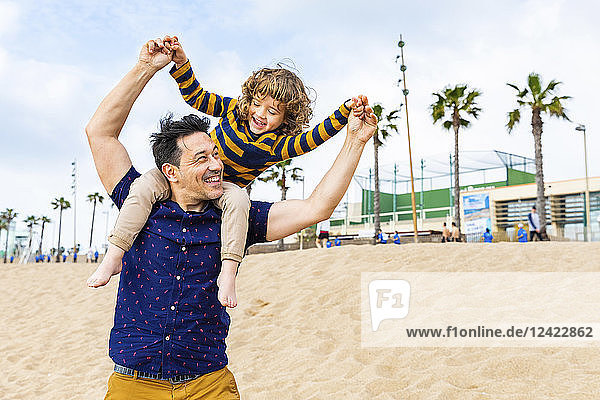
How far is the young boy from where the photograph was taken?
7.53 feet

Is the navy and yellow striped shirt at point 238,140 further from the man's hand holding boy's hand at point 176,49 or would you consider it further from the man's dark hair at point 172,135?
the man's dark hair at point 172,135

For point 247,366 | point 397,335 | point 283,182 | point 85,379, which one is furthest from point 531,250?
point 283,182

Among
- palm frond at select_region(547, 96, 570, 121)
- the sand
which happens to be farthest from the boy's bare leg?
palm frond at select_region(547, 96, 570, 121)

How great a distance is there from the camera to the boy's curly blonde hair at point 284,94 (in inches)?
113

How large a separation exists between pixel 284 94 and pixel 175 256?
3.56 ft

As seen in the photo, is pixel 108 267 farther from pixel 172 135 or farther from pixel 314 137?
pixel 314 137

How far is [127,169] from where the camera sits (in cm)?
241

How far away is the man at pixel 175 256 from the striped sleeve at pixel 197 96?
1.67 ft

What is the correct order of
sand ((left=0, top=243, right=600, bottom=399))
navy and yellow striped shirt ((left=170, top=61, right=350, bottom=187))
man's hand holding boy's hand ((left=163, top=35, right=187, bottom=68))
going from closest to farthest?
man's hand holding boy's hand ((left=163, top=35, right=187, bottom=68))
navy and yellow striped shirt ((left=170, top=61, right=350, bottom=187))
sand ((left=0, top=243, right=600, bottom=399))

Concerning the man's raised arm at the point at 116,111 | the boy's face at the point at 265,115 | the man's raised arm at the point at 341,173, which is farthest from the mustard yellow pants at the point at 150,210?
the boy's face at the point at 265,115

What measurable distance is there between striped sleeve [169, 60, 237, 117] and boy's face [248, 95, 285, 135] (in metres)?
0.26

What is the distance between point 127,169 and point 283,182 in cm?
2946

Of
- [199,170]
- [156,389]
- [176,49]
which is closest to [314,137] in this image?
[199,170]

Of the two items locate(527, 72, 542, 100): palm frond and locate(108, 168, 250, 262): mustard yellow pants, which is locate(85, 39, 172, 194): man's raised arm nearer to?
locate(108, 168, 250, 262): mustard yellow pants
